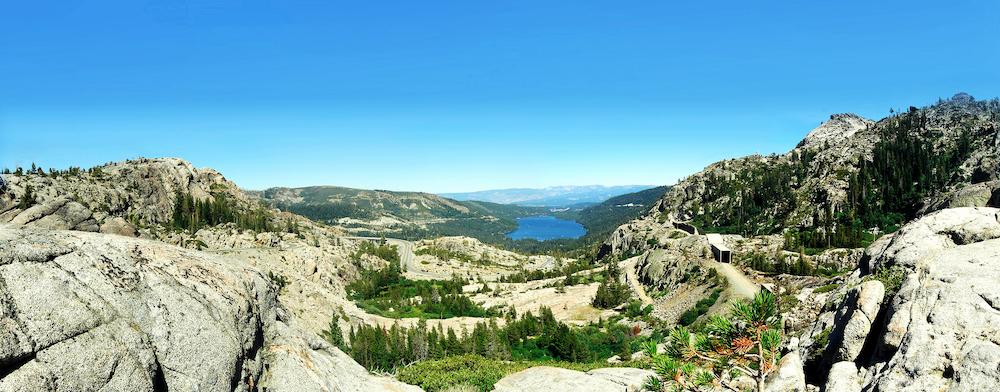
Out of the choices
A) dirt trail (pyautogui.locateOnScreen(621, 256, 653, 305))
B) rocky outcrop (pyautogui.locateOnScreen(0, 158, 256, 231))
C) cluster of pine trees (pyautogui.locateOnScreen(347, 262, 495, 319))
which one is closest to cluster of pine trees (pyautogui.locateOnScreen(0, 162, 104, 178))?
rocky outcrop (pyautogui.locateOnScreen(0, 158, 256, 231))

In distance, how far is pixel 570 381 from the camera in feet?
96.3

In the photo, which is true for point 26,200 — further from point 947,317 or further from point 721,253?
point 721,253

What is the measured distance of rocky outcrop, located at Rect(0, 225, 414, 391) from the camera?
10539 millimetres

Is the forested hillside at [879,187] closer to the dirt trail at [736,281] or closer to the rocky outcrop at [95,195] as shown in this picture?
the dirt trail at [736,281]

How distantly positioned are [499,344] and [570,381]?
2489 inches

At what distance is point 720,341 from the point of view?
13109mm

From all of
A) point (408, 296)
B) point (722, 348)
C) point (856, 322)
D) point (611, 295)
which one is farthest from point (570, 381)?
point (408, 296)

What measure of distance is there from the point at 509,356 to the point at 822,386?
73.2 meters

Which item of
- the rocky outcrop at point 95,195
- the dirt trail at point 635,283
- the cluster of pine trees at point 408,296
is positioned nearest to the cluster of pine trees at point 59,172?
the rocky outcrop at point 95,195

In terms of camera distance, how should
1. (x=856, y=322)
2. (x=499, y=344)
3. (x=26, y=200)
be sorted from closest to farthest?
1. (x=856, y=322)
2. (x=499, y=344)
3. (x=26, y=200)

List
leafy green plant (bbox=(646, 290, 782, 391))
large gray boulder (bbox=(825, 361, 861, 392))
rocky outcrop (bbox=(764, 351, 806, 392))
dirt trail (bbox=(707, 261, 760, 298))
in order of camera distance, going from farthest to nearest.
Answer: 1. dirt trail (bbox=(707, 261, 760, 298))
2. rocky outcrop (bbox=(764, 351, 806, 392))
3. large gray boulder (bbox=(825, 361, 861, 392))
4. leafy green plant (bbox=(646, 290, 782, 391))

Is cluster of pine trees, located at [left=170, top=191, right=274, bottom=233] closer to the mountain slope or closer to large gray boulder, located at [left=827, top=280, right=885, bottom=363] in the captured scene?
the mountain slope

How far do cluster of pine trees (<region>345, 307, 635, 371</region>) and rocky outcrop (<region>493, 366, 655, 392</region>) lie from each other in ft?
159

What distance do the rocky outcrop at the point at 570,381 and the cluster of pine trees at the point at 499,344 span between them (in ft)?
159
